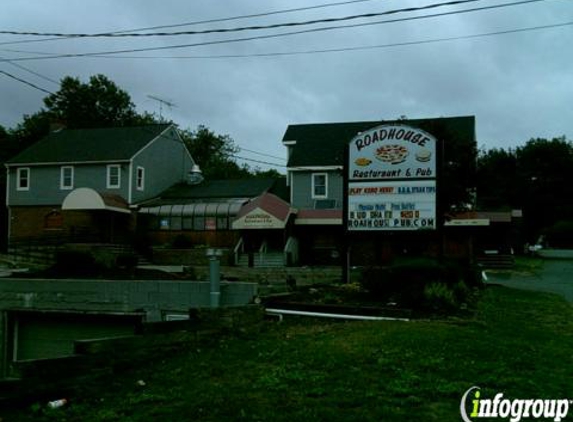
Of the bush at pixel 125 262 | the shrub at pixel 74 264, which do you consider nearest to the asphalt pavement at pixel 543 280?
the bush at pixel 125 262

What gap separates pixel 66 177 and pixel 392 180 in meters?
33.0

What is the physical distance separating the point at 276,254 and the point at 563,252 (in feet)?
86.7

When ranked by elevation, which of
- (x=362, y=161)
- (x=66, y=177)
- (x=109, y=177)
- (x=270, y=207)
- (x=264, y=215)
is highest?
(x=66, y=177)

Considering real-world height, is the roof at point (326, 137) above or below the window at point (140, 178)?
above

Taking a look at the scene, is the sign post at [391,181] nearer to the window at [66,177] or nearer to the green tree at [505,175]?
the window at [66,177]

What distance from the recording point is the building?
43000mm

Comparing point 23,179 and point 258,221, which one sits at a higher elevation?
point 23,179

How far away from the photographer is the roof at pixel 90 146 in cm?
→ 4524

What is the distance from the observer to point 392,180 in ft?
61.6

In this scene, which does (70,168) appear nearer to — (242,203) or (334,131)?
(242,203)

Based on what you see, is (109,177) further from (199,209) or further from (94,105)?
(94,105)

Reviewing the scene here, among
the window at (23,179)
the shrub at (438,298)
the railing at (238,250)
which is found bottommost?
the shrub at (438,298)

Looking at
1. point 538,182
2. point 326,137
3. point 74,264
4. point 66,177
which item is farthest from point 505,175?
point 74,264

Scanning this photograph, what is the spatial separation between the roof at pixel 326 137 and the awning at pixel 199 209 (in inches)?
182
